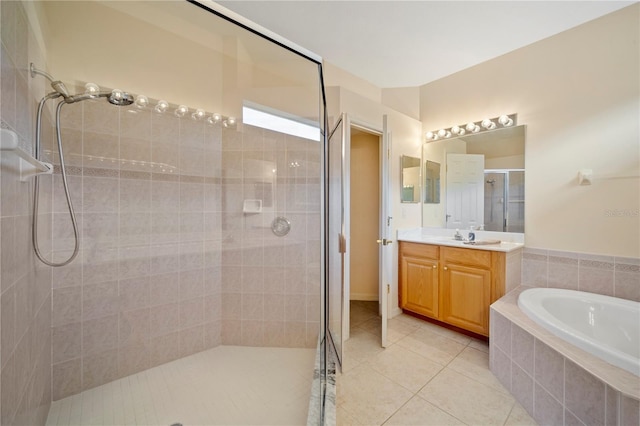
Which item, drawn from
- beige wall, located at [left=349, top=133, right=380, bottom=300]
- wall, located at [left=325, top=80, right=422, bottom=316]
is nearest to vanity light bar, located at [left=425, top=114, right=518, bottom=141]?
wall, located at [left=325, top=80, right=422, bottom=316]

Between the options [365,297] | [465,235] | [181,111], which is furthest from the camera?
[365,297]

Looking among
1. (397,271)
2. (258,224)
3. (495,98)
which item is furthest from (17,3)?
(495,98)

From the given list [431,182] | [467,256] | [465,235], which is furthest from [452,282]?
[431,182]

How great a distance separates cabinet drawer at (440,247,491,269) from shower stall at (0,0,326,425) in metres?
1.26

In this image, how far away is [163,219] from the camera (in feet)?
5.27

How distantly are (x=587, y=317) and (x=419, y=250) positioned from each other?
1.20 meters

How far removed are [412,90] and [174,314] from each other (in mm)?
3253

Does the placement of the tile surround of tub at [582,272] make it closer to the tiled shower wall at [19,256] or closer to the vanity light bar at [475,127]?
the vanity light bar at [475,127]

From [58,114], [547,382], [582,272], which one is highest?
[58,114]

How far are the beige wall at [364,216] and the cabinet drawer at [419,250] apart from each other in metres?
0.60

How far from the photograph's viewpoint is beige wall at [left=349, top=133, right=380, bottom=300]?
10.4ft

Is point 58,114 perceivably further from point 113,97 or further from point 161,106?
point 161,106

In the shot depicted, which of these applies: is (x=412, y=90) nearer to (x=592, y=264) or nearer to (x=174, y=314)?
(x=592, y=264)

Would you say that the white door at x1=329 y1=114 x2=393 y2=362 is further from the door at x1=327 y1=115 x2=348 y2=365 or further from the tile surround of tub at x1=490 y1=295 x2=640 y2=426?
the tile surround of tub at x1=490 y1=295 x2=640 y2=426
